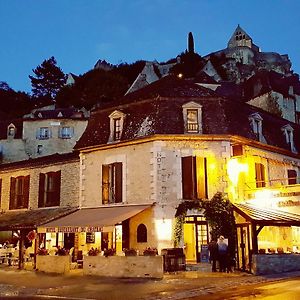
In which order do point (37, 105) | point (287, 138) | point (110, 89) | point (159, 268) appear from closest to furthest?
point (159, 268) → point (287, 138) → point (110, 89) → point (37, 105)

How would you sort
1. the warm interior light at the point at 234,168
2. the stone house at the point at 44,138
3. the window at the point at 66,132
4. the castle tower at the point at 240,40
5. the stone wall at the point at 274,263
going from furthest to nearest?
1. the castle tower at the point at 240,40
2. the window at the point at 66,132
3. the stone house at the point at 44,138
4. the warm interior light at the point at 234,168
5. the stone wall at the point at 274,263

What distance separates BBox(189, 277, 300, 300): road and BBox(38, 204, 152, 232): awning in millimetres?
7087

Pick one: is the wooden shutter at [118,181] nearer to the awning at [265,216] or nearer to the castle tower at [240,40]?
the awning at [265,216]

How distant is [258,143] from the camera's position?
78.4 ft

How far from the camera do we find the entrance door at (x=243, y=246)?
20.0m

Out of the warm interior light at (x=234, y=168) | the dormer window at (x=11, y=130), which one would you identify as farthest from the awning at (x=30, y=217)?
the dormer window at (x=11, y=130)

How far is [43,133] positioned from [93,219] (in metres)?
37.2

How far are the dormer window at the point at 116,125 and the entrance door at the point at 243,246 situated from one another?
7955 mm

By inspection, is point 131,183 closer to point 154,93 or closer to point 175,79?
point 154,93

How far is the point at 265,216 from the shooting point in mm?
19578

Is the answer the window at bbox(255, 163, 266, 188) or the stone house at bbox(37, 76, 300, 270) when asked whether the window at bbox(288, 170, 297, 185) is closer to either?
the stone house at bbox(37, 76, 300, 270)

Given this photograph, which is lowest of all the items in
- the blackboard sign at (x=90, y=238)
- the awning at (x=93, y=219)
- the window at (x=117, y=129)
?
the blackboard sign at (x=90, y=238)

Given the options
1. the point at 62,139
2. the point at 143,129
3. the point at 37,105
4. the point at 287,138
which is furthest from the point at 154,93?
the point at 37,105

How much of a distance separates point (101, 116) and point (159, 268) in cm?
1065
